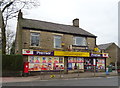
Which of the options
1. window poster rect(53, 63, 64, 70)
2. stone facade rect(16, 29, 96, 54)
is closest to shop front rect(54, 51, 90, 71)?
window poster rect(53, 63, 64, 70)

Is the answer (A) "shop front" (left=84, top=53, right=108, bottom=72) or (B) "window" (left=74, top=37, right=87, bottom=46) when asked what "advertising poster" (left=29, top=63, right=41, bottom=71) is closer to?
(B) "window" (left=74, top=37, right=87, bottom=46)

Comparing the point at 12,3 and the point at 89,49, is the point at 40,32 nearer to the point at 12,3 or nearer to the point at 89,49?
the point at 12,3

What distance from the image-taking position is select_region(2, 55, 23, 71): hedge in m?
18.7

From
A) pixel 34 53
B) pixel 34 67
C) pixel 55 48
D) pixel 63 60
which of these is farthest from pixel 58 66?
pixel 34 53

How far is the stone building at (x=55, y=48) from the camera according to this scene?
20.5m

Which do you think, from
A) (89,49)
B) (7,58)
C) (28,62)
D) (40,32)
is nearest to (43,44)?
(40,32)

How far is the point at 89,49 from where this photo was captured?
25.5 meters

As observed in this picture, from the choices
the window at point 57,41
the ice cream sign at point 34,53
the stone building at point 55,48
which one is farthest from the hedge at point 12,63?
the window at point 57,41

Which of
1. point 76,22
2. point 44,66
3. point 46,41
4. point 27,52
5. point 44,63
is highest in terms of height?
point 76,22

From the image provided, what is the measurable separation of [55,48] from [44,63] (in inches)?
116

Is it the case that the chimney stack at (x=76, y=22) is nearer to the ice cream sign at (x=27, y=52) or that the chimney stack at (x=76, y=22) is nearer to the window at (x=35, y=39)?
the window at (x=35, y=39)

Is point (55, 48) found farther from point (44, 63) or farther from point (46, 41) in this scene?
point (44, 63)

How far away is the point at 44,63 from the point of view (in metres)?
21.2

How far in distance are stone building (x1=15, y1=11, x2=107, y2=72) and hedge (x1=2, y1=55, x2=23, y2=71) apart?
89 cm
